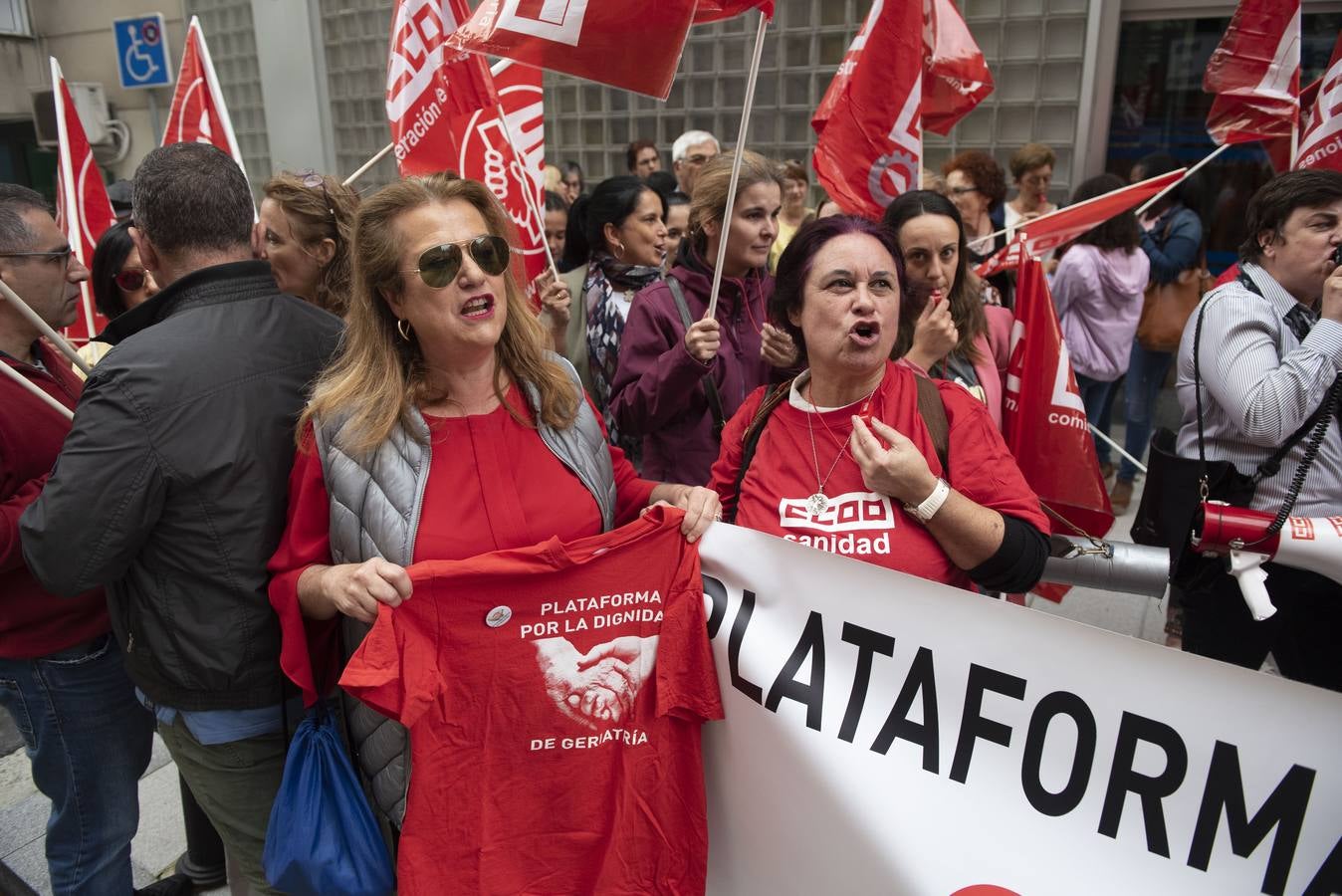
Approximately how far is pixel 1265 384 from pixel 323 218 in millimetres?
2713

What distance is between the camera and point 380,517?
1.82 metres

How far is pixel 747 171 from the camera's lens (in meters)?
3.28

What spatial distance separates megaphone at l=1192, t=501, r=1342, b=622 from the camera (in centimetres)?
217

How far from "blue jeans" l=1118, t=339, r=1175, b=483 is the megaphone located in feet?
13.6

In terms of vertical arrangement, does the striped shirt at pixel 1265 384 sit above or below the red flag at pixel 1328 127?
below

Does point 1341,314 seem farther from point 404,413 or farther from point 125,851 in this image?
point 125,851

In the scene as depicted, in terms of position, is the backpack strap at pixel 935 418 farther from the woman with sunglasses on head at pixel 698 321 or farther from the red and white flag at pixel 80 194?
the red and white flag at pixel 80 194

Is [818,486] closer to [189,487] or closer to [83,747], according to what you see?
[189,487]

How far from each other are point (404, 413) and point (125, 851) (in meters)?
1.66

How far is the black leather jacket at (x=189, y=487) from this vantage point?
1812 mm

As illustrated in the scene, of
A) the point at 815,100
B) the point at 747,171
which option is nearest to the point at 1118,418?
the point at 815,100

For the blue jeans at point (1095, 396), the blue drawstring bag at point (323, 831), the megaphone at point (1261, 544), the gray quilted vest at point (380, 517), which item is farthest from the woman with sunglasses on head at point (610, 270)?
the blue jeans at point (1095, 396)

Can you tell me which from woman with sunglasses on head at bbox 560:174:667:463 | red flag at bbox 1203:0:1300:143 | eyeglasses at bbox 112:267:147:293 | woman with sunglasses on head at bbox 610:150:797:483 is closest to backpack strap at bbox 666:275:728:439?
woman with sunglasses on head at bbox 610:150:797:483

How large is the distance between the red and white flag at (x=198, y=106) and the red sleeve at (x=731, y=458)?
2932 millimetres
